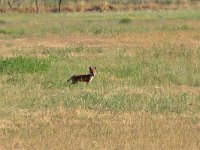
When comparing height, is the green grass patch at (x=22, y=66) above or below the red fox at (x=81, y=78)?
below

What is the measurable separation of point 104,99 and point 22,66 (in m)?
4.67

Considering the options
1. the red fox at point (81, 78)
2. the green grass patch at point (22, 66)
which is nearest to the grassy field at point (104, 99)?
the green grass patch at point (22, 66)

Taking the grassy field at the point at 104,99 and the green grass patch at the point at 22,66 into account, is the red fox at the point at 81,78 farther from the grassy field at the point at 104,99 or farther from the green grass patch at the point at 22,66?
the green grass patch at the point at 22,66

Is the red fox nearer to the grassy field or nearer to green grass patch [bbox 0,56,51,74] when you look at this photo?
the grassy field

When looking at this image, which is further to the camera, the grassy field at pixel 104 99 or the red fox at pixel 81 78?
the red fox at pixel 81 78

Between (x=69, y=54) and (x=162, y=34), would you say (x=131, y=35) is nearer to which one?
(x=162, y=34)

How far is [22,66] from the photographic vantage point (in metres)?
14.6

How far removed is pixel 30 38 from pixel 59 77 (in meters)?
12.6

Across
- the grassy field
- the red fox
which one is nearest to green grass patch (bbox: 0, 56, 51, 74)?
the grassy field

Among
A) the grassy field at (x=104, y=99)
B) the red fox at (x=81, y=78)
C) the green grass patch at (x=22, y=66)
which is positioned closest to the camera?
the grassy field at (x=104, y=99)

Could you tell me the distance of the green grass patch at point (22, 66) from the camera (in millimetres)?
14352

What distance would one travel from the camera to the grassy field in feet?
25.4

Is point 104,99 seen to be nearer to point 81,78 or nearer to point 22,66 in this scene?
point 81,78

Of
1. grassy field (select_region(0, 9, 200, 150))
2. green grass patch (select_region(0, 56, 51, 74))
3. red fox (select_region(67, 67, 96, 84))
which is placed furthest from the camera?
green grass patch (select_region(0, 56, 51, 74))
